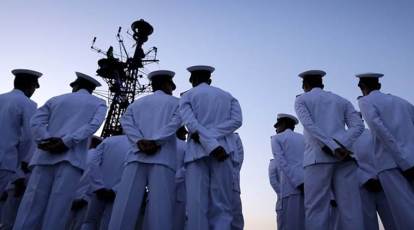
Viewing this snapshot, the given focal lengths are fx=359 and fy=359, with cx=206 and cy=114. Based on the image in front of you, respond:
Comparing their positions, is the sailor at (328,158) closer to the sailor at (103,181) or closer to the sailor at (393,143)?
the sailor at (393,143)

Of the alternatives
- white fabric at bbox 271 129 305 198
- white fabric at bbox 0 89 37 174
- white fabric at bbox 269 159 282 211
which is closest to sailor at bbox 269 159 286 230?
white fabric at bbox 269 159 282 211

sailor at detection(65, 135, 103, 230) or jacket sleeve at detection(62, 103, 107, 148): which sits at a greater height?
jacket sleeve at detection(62, 103, 107, 148)

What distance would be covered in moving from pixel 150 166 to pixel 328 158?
7.35ft

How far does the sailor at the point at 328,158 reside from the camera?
4387 mm

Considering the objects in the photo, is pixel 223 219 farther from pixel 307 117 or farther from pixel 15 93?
pixel 15 93

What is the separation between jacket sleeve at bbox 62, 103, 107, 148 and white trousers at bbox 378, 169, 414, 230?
12.8 feet

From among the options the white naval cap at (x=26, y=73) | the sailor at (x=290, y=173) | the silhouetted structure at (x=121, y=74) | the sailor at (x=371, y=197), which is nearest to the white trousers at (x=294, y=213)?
the sailor at (x=290, y=173)

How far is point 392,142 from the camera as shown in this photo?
4.62 meters

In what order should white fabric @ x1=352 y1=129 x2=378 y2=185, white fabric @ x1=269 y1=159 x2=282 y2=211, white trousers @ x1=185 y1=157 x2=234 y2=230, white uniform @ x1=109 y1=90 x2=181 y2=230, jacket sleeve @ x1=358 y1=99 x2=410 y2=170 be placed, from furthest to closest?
white fabric @ x1=269 y1=159 x2=282 y2=211 → white fabric @ x1=352 y1=129 x2=378 y2=185 → jacket sleeve @ x1=358 y1=99 x2=410 y2=170 → white uniform @ x1=109 y1=90 x2=181 y2=230 → white trousers @ x1=185 y1=157 x2=234 y2=230

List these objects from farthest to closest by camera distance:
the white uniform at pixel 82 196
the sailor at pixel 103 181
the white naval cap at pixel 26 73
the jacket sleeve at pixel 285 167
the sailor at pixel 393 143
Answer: the white uniform at pixel 82 196 → the jacket sleeve at pixel 285 167 → the sailor at pixel 103 181 → the white naval cap at pixel 26 73 → the sailor at pixel 393 143

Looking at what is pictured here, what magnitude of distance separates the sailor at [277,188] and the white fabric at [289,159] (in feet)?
0.90

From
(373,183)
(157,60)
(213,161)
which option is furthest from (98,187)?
(157,60)

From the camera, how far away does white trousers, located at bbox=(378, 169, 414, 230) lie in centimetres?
437

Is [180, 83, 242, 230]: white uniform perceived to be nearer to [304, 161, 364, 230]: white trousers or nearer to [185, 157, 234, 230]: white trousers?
[185, 157, 234, 230]: white trousers
